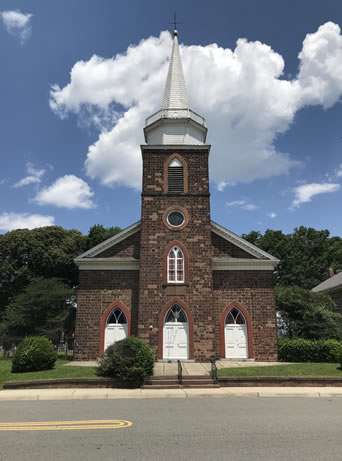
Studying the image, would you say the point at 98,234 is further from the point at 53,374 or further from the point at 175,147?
the point at 53,374

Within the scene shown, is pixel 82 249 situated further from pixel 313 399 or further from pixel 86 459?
pixel 86 459

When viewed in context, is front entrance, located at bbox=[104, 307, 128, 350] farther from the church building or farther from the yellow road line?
the yellow road line

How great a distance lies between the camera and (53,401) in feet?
36.3

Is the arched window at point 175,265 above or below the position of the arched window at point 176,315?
above

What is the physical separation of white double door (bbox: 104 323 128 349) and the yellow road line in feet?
38.1

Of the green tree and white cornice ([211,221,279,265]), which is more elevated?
the green tree

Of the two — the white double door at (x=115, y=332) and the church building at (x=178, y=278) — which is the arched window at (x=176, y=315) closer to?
the church building at (x=178, y=278)

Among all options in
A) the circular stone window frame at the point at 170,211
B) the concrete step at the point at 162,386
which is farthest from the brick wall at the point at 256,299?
the concrete step at the point at 162,386

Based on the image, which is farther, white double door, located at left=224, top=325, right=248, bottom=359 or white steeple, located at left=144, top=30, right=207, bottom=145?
white steeple, located at left=144, top=30, right=207, bottom=145

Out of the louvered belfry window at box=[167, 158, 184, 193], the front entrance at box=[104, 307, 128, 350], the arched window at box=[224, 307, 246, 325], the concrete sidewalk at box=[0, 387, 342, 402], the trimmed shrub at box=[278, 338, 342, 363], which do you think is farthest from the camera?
the louvered belfry window at box=[167, 158, 184, 193]

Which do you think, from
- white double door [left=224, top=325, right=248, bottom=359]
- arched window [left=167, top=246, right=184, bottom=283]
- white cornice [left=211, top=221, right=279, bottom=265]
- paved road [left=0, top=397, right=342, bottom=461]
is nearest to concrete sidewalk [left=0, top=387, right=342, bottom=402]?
paved road [left=0, top=397, right=342, bottom=461]

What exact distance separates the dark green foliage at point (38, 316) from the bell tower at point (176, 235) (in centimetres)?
1034

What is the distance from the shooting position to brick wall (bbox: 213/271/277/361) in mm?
19438

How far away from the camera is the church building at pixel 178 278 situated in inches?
749
